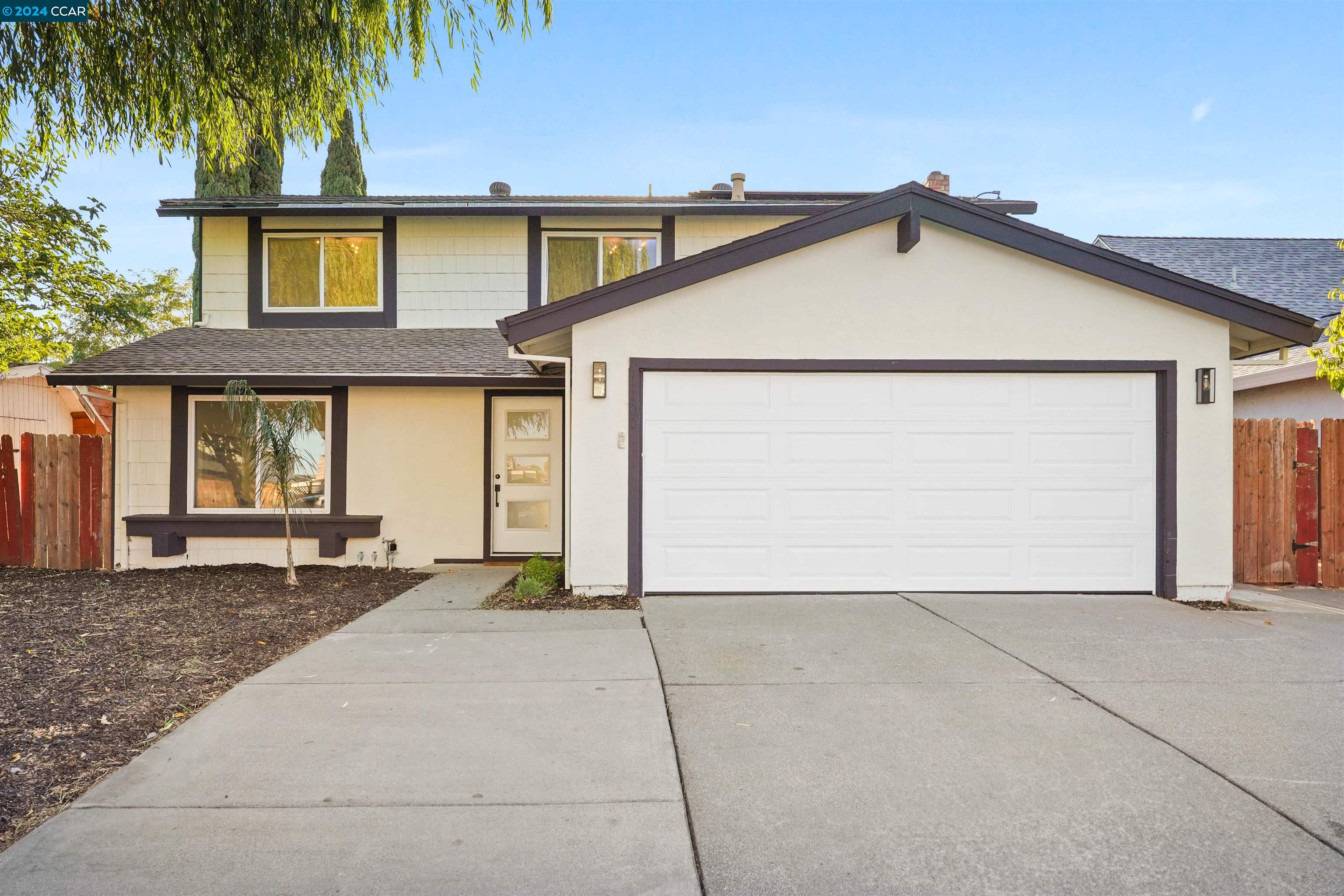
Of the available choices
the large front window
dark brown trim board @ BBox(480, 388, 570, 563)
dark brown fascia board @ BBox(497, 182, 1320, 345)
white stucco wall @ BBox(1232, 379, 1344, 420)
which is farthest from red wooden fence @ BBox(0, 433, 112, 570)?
white stucco wall @ BBox(1232, 379, 1344, 420)

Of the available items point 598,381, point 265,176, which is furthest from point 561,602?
point 265,176

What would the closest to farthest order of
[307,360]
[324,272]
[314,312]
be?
[307,360] < [314,312] < [324,272]

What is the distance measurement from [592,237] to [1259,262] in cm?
1289

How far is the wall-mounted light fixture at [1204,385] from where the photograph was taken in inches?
270

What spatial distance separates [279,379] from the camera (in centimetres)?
825

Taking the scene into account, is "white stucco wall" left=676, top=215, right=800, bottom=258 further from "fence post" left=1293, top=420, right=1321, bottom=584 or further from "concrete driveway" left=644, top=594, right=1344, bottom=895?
"fence post" left=1293, top=420, right=1321, bottom=584

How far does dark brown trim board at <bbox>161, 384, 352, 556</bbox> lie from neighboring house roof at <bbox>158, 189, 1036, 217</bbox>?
274cm

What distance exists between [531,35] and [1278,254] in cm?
1594

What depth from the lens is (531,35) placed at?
4.74 meters

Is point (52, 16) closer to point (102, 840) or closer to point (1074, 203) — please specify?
point (102, 840)

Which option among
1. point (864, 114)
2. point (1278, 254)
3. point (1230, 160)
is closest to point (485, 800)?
point (864, 114)

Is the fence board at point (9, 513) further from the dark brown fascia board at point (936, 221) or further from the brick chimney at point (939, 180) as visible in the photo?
the brick chimney at point (939, 180)

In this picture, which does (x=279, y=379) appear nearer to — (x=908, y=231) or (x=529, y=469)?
(x=529, y=469)

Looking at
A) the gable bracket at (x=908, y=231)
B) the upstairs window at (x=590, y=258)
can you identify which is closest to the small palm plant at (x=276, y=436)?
the upstairs window at (x=590, y=258)
